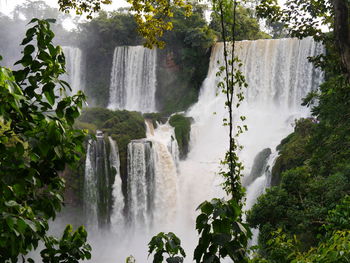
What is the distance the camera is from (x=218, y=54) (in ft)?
78.0

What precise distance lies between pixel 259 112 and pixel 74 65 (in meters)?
14.1

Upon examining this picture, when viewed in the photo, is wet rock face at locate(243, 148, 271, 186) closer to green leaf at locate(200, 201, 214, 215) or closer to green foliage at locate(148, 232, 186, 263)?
green foliage at locate(148, 232, 186, 263)

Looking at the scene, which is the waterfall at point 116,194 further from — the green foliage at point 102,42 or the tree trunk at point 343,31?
the tree trunk at point 343,31

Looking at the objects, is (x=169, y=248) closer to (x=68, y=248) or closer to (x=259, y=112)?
(x=68, y=248)

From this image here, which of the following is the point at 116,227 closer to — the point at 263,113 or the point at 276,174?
the point at 276,174

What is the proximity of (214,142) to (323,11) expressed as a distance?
14.4 meters

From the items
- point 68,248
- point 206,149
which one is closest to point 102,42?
point 206,149

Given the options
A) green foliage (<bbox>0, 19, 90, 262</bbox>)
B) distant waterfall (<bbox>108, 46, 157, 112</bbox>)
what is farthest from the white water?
green foliage (<bbox>0, 19, 90, 262</bbox>)

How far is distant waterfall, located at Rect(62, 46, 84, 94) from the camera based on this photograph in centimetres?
2734

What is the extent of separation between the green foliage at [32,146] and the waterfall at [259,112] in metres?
14.7

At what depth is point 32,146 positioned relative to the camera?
171 centimetres

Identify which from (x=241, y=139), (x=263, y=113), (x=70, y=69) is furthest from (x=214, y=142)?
(x=70, y=69)

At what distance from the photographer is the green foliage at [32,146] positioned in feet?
4.68

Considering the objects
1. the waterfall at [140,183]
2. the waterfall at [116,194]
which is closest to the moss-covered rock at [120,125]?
the waterfall at [116,194]
